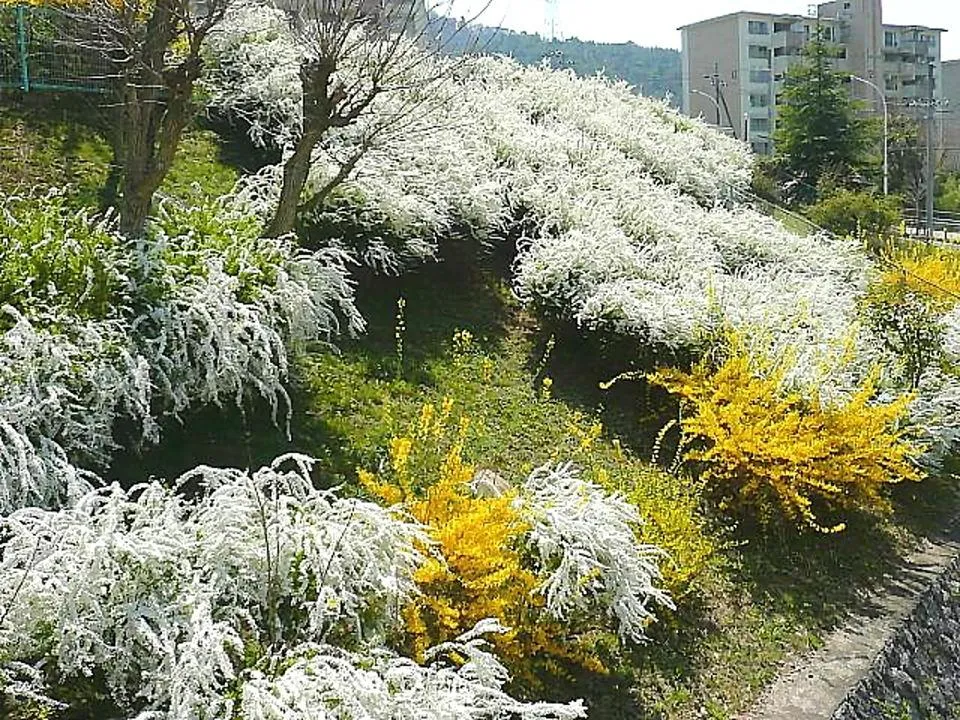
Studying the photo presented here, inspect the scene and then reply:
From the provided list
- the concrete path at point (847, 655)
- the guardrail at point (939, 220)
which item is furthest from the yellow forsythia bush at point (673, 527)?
the guardrail at point (939, 220)

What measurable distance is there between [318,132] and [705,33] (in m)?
54.4

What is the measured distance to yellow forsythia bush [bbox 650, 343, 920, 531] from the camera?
232 inches

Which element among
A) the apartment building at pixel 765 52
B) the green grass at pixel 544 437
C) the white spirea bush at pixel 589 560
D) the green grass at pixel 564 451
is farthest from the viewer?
the apartment building at pixel 765 52

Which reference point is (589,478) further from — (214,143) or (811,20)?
(811,20)

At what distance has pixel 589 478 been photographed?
5.91 meters

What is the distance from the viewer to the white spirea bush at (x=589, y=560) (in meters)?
4.07

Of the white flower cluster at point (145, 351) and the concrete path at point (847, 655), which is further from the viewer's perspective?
the concrete path at point (847, 655)

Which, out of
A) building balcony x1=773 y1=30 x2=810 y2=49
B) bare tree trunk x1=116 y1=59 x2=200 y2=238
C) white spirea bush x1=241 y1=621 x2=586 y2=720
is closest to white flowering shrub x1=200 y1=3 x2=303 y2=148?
bare tree trunk x1=116 y1=59 x2=200 y2=238

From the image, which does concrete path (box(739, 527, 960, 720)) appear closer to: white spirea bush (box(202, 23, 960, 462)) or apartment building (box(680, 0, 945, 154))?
white spirea bush (box(202, 23, 960, 462))

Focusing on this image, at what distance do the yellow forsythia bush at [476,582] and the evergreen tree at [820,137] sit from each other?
64.3 ft

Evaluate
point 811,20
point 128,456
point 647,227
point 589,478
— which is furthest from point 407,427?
point 811,20

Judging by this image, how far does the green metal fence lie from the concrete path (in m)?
7.53

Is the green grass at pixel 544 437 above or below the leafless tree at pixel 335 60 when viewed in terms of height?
below

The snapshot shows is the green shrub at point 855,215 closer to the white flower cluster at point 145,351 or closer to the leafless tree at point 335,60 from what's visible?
the leafless tree at point 335,60
